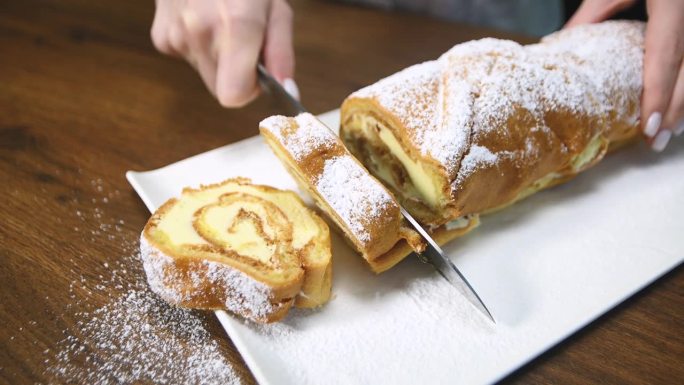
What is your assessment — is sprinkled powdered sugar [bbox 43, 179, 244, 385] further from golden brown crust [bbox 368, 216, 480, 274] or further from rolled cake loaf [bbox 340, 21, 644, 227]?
rolled cake loaf [bbox 340, 21, 644, 227]

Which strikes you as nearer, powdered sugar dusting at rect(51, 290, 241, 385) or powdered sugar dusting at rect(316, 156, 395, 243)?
powdered sugar dusting at rect(51, 290, 241, 385)

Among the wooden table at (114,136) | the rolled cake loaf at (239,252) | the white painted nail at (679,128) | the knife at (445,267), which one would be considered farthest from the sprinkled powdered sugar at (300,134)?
the white painted nail at (679,128)

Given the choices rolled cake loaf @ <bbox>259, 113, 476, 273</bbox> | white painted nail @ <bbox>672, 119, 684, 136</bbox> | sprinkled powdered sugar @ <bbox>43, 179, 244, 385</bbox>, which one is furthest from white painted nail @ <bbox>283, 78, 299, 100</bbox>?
white painted nail @ <bbox>672, 119, 684, 136</bbox>

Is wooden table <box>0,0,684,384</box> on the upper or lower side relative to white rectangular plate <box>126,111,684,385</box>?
upper

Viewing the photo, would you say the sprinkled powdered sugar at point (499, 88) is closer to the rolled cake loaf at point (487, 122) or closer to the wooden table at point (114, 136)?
the rolled cake loaf at point (487, 122)

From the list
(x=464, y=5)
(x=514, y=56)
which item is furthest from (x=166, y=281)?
(x=464, y=5)

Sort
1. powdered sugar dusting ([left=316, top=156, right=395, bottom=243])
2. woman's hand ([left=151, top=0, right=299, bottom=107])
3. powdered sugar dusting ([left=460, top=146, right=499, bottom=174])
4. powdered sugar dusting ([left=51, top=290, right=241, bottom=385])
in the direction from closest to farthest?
powdered sugar dusting ([left=51, top=290, right=241, bottom=385])
powdered sugar dusting ([left=316, top=156, right=395, bottom=243])
powdered sugar dusting ([left=460, top=146, right=499, bottom=174])
woman's hand ([left=151, top=0, right=299, bottom=107])

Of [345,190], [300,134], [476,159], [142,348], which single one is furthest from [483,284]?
[142,348]
